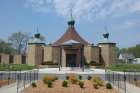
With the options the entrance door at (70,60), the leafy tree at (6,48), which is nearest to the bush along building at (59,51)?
the entrance door at (70,60)

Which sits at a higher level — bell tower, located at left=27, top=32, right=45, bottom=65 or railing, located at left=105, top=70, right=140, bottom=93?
bell tower, located at left=27, top=32, right=45, bottom=65

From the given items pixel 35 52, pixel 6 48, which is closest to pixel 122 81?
pixel 35 52

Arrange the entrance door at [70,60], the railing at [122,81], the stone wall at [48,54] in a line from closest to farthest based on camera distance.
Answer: the railing at [122,81] < the entrance door at [70,60] < the stone wall at [48,54]

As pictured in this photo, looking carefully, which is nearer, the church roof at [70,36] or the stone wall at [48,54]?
the church roof at [70,36]

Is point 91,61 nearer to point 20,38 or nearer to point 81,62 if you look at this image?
point 81,62

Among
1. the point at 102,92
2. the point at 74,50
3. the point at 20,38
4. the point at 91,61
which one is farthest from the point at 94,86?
the point at 20,38

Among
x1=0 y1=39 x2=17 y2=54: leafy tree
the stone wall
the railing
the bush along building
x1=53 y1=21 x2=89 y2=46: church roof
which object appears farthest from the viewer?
x1=0 y1=39 x2=17 y2=54: leafy tree

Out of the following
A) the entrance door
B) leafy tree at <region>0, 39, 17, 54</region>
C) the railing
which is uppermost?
leafy tree at <region>0, 39, 17, 54</region>

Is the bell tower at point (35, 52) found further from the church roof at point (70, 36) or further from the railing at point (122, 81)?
the railing at point (122, 81)

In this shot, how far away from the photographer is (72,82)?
70.1 ft

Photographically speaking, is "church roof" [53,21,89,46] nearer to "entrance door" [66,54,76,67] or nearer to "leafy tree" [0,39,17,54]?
"entrance door" [66,54,76,67]

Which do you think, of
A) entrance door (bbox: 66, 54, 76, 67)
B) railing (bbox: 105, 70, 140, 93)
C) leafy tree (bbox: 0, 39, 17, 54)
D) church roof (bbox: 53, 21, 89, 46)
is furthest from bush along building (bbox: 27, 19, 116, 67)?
leafy tree (bbox: 0, 39, 17, 54)

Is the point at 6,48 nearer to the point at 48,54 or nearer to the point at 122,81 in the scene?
the point at 48,54

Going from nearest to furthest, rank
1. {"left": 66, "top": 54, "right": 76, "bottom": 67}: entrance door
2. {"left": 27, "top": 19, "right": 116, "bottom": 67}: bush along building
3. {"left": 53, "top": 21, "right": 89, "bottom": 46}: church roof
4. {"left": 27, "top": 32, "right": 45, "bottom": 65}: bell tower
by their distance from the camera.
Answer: {"left": 66, "top": 54, "right": 76, "bottom": 67}: entrance door
{"left": 53, "top": 21, "right": 89, "bottom": 46}: church roof
{"left": 27, "top": 19, "right": 116, "bottom": 67}: bush along building
{"left": 27, "top": 32, "right": 45, "bottom": 65}: bell tower
